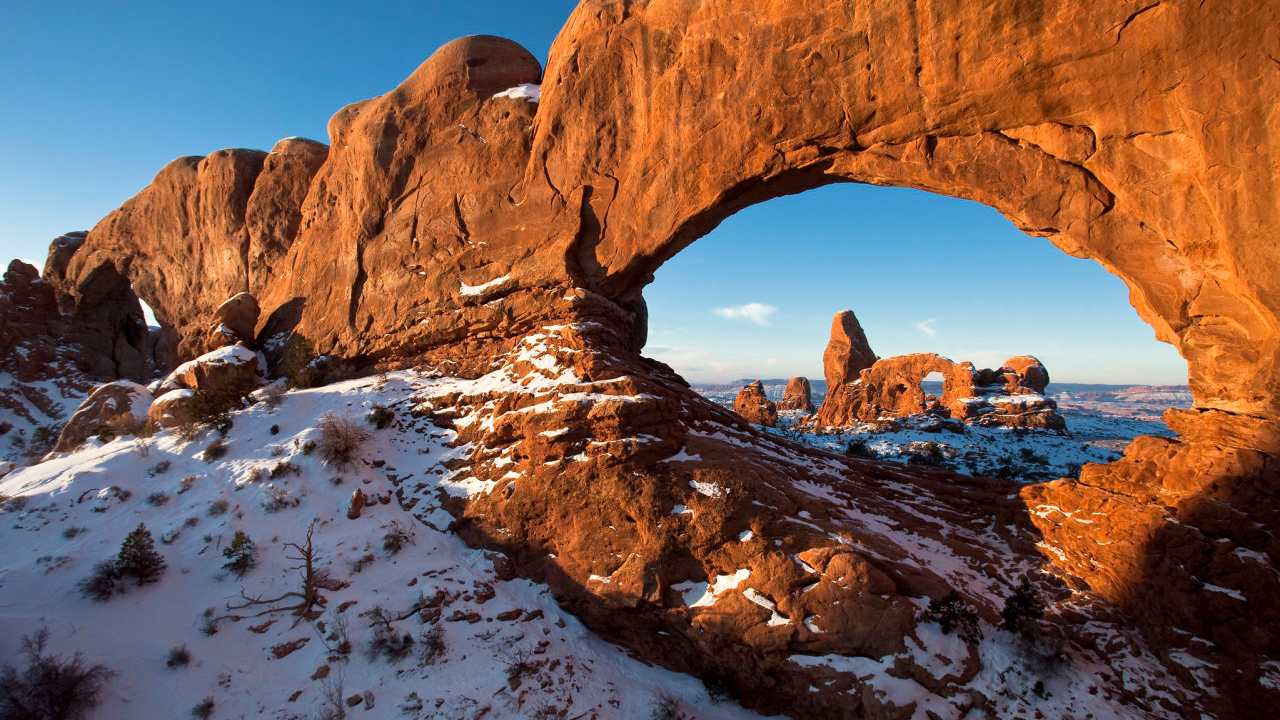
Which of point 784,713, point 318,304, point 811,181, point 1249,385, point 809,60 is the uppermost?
point 809,60

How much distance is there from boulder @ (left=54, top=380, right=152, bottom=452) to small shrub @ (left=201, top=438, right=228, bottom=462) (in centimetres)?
395

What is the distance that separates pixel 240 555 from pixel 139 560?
184 centimetres

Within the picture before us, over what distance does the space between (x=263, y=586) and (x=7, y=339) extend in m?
29.6

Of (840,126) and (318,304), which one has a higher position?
(840,126)

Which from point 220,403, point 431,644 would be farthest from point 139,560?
point 431,644

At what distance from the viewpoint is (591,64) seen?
588 inches

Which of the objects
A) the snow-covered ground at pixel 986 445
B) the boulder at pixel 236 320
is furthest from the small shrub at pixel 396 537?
the snow-covered ground at pixel 986 445

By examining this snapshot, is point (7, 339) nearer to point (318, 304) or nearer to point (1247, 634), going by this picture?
point (318, 304)

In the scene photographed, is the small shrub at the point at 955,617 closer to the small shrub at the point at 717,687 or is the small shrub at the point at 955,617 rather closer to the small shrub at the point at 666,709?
the small shrub at the point at 717,687

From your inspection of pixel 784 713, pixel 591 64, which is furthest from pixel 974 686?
pixel 591 64

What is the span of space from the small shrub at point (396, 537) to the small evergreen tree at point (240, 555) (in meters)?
2.76

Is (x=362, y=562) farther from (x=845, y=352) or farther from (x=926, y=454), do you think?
(x=845, y=352)

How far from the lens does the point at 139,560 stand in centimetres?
1066

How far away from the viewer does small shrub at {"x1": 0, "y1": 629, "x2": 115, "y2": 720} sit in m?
7.43
